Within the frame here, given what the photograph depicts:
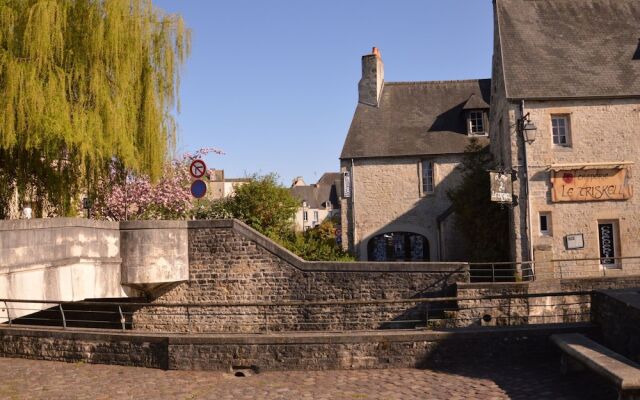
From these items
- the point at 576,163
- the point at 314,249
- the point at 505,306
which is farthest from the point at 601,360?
the point at 314,249

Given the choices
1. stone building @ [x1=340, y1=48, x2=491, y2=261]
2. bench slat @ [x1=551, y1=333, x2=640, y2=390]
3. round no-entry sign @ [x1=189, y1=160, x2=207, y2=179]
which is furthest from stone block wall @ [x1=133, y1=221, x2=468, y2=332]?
stone building @ [x1=340, y1=48, x2=491, y2=261]

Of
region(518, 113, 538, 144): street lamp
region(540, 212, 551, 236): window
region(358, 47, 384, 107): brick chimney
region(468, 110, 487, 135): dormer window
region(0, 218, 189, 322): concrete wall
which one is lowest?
region(0, 218, 189, 322): concrete wall

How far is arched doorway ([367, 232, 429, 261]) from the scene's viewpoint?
25.9 meters

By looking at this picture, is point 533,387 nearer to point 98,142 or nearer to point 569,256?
point 98,142

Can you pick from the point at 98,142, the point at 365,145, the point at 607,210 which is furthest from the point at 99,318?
the point at 607,210

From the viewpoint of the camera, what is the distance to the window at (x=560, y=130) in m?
19.7

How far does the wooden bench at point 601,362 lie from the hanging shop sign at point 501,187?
31.8ft

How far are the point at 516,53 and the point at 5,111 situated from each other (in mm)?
15367

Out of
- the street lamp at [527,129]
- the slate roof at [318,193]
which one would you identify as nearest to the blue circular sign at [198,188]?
the street lamp at [527,129]

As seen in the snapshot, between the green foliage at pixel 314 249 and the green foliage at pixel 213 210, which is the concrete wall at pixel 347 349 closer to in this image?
the green foliage at pixel 314 249

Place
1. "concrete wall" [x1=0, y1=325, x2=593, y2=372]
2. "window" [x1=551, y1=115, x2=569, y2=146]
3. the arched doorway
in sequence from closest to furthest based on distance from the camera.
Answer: "concrete wall" [x1=0, y1=325, x2=593, y2=372], "window" [x1=551, y1=115, x2=569, y2=146], the arched doorway

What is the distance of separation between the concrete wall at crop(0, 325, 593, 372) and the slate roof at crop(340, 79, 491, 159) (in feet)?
53.4

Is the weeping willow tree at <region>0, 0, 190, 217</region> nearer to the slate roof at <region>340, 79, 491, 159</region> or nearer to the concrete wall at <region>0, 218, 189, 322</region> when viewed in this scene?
the concrete wall at <region>0, 218, 189, 322</region>

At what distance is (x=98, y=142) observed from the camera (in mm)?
14367
